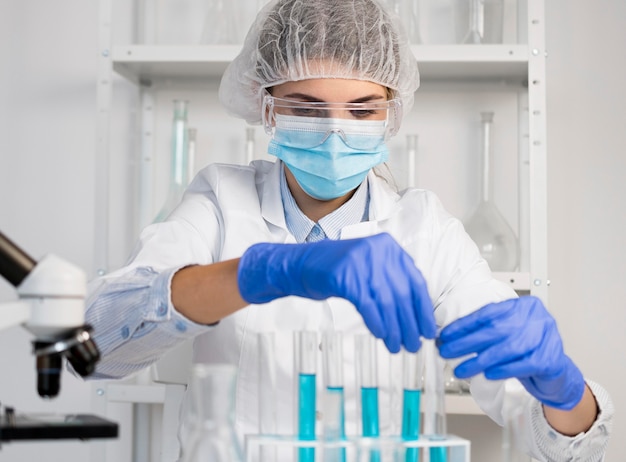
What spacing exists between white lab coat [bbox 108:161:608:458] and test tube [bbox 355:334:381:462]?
1.06 feet

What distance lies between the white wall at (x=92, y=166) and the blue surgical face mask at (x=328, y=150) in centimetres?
79

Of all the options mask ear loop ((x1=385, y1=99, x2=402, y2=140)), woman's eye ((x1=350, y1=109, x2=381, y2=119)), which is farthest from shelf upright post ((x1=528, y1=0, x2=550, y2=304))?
woman's eye ((x1=350, y1=109, x2=381, y2=119))

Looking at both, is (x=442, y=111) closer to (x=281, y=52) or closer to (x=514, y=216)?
(x=514, y=216)

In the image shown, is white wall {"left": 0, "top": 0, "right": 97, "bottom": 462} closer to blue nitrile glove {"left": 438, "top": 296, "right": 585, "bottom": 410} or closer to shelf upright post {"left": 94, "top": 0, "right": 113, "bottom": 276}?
shelf upright post {"left": 94, "top": 0, "right": 113, "bottom": 276}

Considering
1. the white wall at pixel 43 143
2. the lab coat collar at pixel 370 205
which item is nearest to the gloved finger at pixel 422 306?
the lab coat collar at pixel 370 205

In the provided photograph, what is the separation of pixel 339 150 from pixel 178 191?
0.69m

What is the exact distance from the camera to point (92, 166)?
6.62 ft

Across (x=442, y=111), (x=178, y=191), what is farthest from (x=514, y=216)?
(x=178, y=191)

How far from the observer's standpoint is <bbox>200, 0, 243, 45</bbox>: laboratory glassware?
1.83 meters

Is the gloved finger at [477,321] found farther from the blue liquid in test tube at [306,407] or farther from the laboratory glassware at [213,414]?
the laboratory glassware at [213,414]

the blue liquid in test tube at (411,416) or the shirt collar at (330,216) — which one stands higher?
the shirt collar at (330,216)

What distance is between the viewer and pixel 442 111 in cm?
196

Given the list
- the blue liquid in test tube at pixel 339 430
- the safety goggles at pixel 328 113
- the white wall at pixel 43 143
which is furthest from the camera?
the white wall at pixel 43 143

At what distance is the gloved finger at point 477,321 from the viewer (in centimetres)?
90
